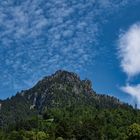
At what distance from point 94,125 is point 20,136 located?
28456 millimetres

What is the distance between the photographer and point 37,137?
527ft

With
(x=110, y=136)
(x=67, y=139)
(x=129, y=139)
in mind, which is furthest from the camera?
(x=110, y=136)

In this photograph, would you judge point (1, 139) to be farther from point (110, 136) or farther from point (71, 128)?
point (110, 136)

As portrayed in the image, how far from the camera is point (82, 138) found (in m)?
154

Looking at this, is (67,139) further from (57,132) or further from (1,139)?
(1,139)

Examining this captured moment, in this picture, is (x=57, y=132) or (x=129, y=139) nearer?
(x=129, y=139)

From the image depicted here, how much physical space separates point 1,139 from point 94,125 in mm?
35287

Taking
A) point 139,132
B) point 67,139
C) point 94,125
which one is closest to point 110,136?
point 94,125

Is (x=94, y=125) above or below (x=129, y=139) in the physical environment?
above

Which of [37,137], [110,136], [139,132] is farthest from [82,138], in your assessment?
[110,136]

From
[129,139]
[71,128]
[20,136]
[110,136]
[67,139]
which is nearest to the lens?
[129,139]

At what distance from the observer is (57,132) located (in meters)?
158

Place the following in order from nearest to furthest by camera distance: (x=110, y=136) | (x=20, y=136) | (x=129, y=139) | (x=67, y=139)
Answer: (x=129, y=139) < (x=67, y=139) < (x=20, y=136) < (x=110, y=136)

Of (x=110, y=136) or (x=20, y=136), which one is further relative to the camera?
(x=110, y=136)
